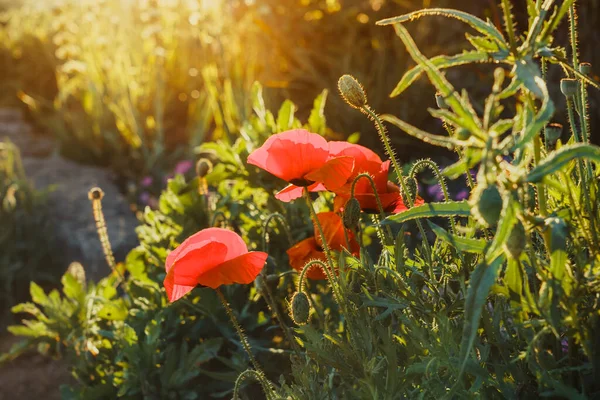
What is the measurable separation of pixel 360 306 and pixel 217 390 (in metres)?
0.95

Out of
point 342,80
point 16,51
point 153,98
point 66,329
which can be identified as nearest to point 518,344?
point 342,80

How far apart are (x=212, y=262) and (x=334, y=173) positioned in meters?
0.28

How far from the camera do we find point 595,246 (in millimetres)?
1089

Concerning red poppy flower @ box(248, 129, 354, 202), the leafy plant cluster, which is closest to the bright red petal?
red poppy flower @ box(248, 129, 354, 202)

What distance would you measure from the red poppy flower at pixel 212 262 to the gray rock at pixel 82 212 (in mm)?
2269

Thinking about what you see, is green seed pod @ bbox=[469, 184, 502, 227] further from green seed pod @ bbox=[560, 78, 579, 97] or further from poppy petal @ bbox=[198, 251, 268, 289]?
poppy petal @ bbox=[198, 251, 268, 289]

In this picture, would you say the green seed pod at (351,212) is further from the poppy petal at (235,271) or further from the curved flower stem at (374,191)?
the poppy petal at (235,271)

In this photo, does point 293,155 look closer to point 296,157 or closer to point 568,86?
point 296,157

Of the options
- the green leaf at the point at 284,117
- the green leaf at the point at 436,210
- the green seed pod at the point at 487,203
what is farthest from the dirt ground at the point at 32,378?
the green seed pod at the point at 487,203

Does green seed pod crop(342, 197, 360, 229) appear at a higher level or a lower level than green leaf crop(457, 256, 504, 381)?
lower

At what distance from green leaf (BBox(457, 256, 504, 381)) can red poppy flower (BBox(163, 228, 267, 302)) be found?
546 mm

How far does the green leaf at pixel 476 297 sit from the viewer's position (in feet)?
2.72

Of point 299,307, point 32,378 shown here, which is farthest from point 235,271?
point 32,378

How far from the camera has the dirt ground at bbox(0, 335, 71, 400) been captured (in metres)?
2.68
